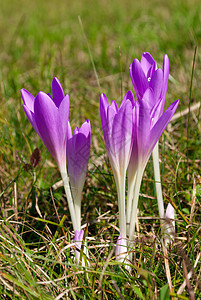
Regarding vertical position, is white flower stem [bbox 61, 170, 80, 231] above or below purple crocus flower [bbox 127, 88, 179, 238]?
below

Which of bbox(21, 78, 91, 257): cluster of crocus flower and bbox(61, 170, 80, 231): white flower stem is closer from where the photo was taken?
bbox(21, 78, 91, 257): cluster of crocus flower

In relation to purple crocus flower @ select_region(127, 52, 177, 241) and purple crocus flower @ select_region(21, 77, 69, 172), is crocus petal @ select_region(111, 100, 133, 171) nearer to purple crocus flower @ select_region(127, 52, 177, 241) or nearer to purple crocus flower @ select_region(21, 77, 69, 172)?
purple crocus flower @ select_region(127, 52, 177, 241)

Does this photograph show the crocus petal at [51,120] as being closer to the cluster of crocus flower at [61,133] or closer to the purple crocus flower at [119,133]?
the cluster of crocus flower at [61,133]

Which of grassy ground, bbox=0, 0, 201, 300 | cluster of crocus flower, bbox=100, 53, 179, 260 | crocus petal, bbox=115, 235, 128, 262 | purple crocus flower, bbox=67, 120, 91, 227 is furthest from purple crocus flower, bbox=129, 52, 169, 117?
crocus petal, bbox=115, 235, 128, 262

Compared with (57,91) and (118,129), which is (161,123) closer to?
(118,129)

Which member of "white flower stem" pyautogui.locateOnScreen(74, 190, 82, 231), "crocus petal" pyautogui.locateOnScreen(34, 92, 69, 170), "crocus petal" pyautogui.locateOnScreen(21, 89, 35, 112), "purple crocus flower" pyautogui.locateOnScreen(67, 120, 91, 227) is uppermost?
"crocus petal" pyautogui.locateOnScreen(21, 89, 35, 112)

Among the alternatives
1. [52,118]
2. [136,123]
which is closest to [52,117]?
[52,118]

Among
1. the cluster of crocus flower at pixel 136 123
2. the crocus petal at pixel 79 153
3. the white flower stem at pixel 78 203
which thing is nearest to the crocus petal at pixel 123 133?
the cluster of crocus flower at pixel 136 123
